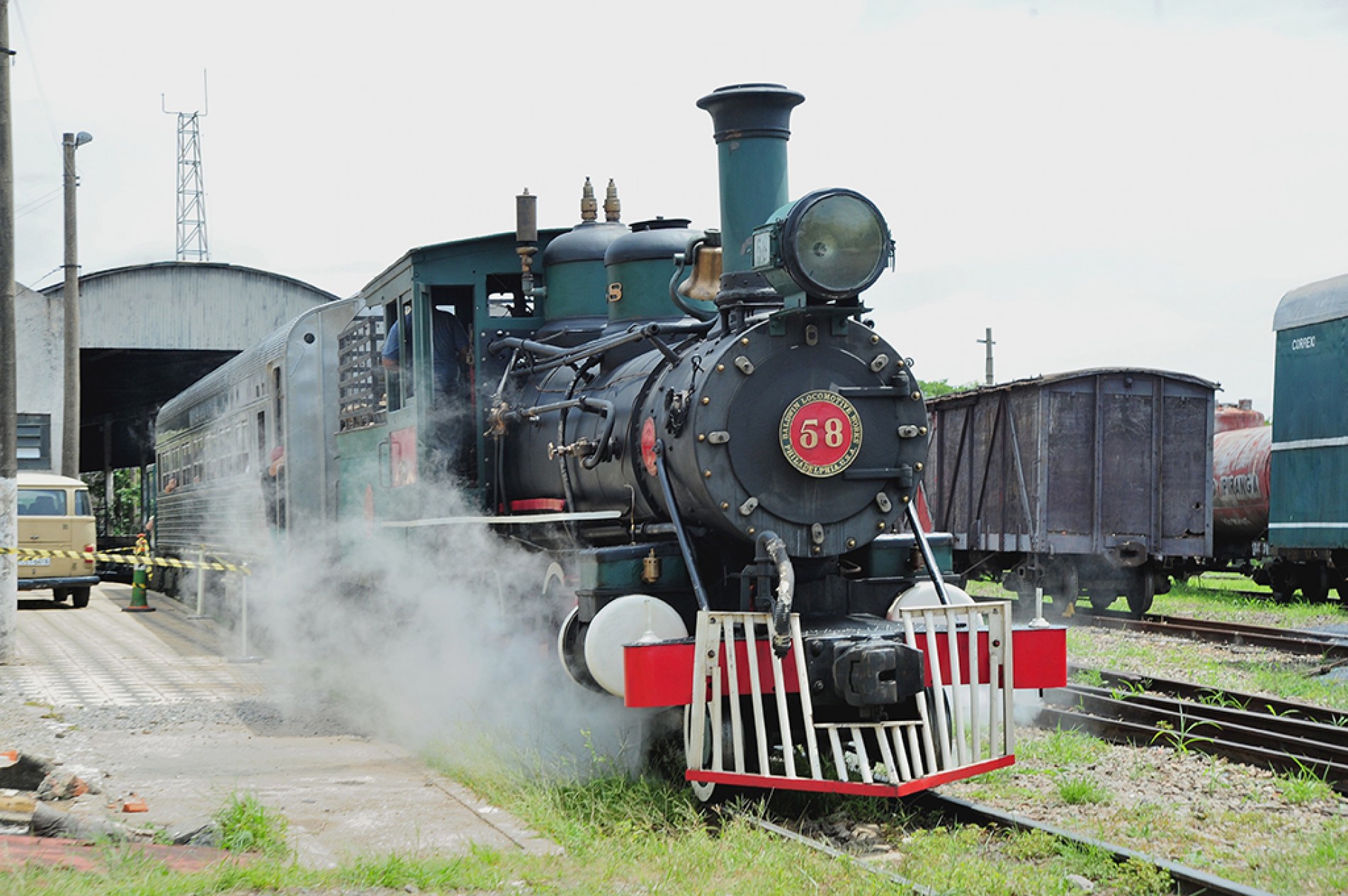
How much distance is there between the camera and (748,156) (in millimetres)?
6148

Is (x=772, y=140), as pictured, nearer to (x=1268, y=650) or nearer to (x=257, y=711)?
(x=257, y=711)

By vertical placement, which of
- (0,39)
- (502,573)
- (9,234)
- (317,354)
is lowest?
(502,573)

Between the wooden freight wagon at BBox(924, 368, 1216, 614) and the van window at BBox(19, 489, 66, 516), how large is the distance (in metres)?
11.9

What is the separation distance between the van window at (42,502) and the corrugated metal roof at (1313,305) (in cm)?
1519

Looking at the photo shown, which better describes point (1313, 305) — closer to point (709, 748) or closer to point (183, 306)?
point (709, 748)

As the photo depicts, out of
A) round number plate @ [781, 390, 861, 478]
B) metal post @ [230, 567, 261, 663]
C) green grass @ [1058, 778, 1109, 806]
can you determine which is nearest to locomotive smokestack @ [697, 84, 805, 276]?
round number plate @ [781, 390, 861, 478]

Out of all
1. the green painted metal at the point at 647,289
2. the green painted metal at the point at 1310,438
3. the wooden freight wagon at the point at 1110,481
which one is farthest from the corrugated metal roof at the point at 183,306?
the green painted metal at the point at 647,289

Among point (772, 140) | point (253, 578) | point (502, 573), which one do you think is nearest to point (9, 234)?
point (253, 578)

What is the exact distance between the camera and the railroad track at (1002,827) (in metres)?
4.33

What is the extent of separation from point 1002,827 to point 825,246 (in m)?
2.45

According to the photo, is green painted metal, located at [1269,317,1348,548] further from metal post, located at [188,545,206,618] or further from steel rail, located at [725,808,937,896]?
metal post, located at [188,545,206,618]

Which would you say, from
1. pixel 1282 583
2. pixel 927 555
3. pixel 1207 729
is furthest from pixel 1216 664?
pixel 1282 583

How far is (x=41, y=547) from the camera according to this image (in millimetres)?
17828

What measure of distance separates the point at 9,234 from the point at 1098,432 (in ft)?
35.0
